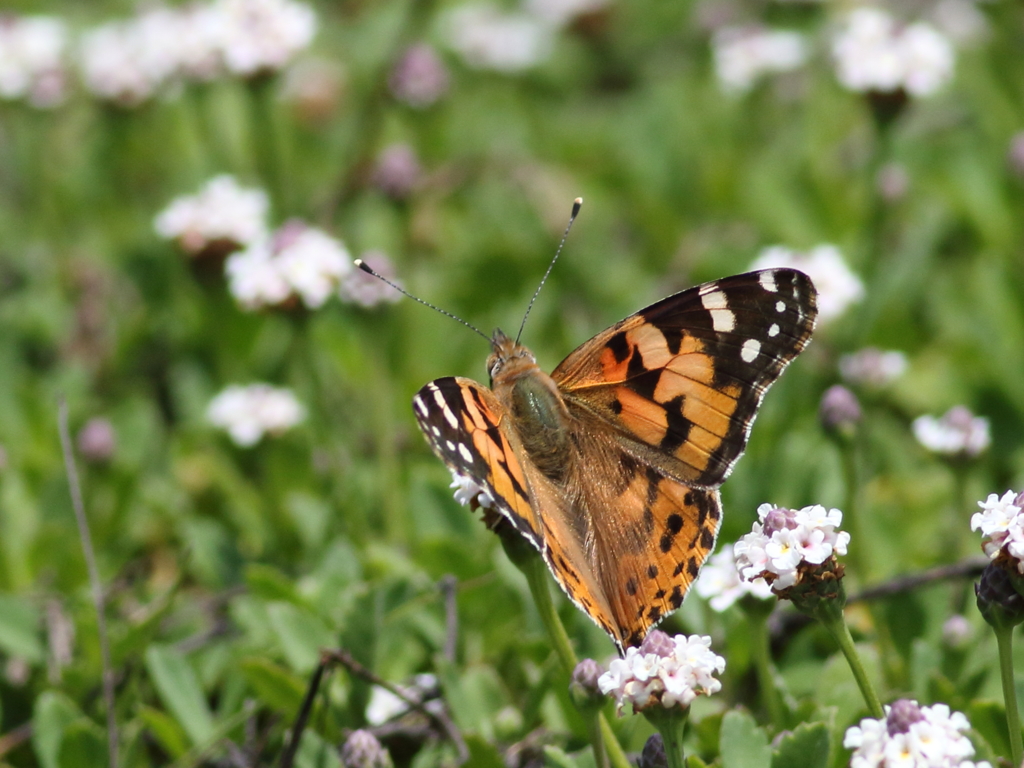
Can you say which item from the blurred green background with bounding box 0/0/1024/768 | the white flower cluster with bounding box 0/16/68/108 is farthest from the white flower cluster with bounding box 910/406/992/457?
the white flower cluster with bounding box 0/16/68/108

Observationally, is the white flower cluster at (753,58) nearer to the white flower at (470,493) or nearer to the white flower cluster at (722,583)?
the white flower cluster at (722,583)

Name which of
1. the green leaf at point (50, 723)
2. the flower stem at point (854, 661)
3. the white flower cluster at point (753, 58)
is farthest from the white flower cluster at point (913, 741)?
the white flower cluster at point (753, 58)

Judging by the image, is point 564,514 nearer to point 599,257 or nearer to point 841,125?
point 599,257

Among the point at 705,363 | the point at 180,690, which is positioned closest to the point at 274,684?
the point at 180,690

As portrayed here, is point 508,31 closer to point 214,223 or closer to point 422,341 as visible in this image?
point 422,341

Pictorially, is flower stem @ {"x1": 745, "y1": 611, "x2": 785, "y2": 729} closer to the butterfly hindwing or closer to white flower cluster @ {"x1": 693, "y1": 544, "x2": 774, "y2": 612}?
white flower cluster @ {"x1": 693, "y1": 544, "x2": 774, "y2": 612}

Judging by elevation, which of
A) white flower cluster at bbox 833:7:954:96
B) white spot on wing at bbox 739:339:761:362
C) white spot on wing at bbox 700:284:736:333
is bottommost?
white spot on wing at bbox 739:339:761:362

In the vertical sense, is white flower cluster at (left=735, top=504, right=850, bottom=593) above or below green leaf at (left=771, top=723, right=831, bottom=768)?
above
